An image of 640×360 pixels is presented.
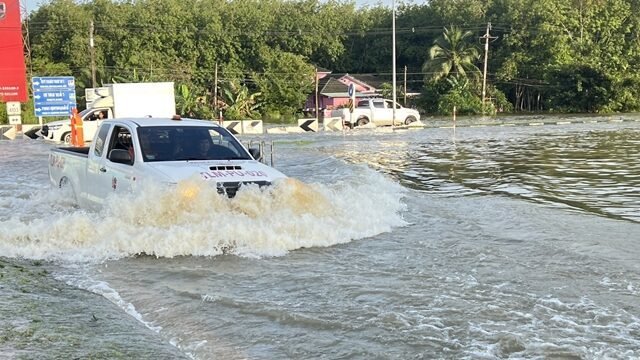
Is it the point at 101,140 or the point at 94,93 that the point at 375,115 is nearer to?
the point at 94,93

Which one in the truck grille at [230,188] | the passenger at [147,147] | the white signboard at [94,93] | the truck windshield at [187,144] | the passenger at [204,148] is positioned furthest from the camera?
the white signboard at [94,93]

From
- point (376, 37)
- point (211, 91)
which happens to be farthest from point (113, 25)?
point (376, 37)

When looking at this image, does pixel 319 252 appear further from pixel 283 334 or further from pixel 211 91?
pixel 211 91

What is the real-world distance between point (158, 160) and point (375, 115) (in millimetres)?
30167

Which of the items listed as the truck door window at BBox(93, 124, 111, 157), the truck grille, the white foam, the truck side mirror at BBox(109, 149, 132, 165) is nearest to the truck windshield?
the truck side mirror at BBox(109, 149, 132, 165)

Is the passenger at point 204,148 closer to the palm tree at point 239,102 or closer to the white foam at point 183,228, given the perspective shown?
the white foam at point 183,228

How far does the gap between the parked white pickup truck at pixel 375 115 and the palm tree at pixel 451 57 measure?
2603cm

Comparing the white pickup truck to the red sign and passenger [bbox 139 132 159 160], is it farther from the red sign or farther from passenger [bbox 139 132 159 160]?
the red sign

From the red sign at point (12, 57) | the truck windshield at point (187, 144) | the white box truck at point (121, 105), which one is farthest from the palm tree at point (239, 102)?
the truck windshield at point (187, 144)

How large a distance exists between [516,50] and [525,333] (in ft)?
216

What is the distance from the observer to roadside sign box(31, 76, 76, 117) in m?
33.0

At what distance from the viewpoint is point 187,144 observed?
8.99 metres

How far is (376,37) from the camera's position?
7550 cm

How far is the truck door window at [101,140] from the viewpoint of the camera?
9.53 meters
